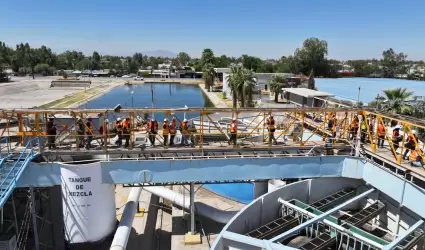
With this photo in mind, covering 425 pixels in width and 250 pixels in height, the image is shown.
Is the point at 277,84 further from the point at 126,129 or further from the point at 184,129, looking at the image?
the point at 126,129

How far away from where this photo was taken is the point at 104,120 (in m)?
15.0

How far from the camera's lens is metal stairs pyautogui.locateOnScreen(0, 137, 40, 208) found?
12875 millimetres

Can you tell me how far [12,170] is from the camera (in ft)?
44.3

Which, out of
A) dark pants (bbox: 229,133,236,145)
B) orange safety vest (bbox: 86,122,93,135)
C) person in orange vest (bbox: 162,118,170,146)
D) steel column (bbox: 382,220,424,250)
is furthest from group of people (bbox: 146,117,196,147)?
steel column (bbox: 382,220,424,250)

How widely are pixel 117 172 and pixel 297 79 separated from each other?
200ft

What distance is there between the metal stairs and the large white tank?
1.49m

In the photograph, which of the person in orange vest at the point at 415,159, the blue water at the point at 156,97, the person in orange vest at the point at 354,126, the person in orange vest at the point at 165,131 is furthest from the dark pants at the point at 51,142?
the blue water at the point at 156,97

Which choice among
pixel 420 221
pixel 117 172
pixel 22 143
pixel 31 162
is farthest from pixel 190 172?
pixel 420 221

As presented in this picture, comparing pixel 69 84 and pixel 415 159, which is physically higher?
pixel 415 159

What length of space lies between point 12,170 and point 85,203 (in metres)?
3.18

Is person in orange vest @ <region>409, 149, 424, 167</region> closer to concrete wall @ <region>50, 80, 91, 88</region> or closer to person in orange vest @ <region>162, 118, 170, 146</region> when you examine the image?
person in orange vest @ <region>162, 118, 170, 146</region>

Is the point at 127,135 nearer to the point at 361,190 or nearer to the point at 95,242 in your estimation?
the point at 95,242

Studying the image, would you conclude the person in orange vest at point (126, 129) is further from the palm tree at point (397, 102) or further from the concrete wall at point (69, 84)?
the concrete wall at point (69, 84)

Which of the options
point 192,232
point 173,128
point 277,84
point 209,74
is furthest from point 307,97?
point 209,74
